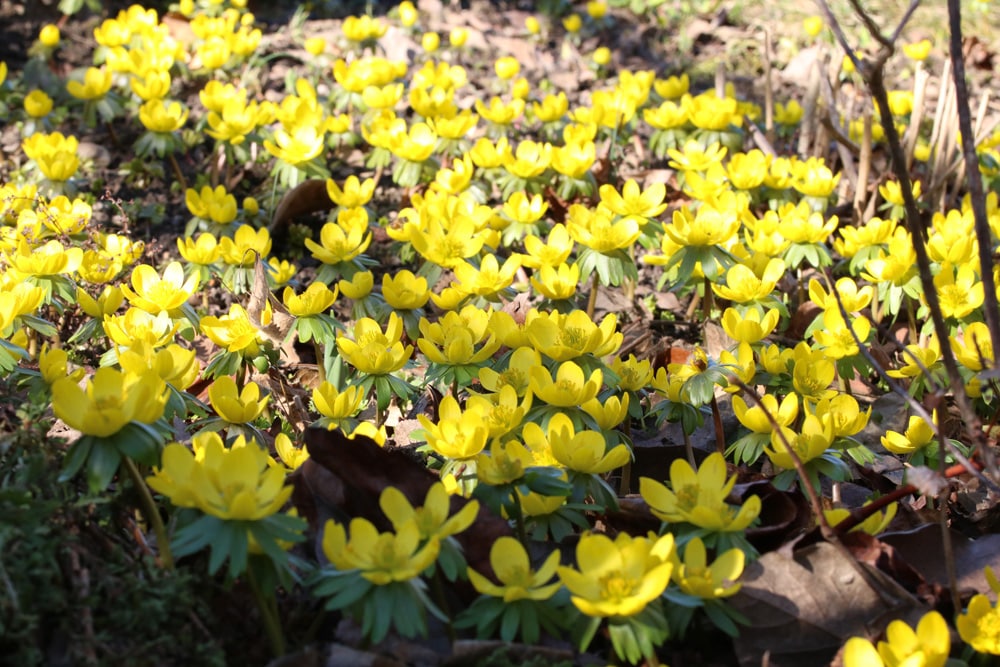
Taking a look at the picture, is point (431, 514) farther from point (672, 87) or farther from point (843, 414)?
point (672, 87)

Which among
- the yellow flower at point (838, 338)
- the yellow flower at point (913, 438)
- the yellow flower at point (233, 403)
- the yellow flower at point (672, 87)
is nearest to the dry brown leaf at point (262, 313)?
the yellow flower at point (233, 403)

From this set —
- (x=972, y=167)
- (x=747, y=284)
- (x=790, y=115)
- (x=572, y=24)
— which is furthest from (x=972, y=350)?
(x=572, y=24)

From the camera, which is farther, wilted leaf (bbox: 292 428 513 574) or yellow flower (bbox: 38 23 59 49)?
yellow flower (bbox: 38 23 59 49)

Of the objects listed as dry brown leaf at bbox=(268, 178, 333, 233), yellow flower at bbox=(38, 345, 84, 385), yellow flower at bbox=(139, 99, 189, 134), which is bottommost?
dry brown leaf at bbox=(268, 178, 333, 233)

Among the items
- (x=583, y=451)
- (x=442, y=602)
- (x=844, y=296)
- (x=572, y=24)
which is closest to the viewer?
(x=442, y=602)

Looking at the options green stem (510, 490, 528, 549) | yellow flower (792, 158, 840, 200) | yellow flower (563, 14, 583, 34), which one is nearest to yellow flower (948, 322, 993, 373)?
green stem (510, 490, 528, 549)

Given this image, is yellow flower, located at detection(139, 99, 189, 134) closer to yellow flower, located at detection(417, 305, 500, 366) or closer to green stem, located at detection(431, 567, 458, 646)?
yellow flower, located at detection(417, 305, 500, 366)
